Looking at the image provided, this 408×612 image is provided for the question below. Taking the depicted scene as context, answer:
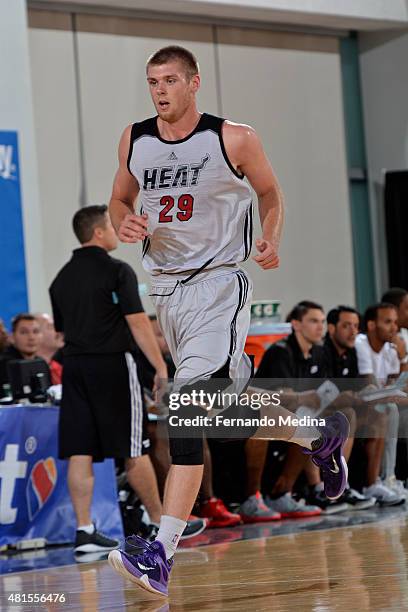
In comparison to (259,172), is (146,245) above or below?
below

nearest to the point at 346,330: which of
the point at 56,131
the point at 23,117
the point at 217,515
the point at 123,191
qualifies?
the point at 217,515

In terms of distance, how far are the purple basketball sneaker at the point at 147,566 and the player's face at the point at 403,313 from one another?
17.2 ft

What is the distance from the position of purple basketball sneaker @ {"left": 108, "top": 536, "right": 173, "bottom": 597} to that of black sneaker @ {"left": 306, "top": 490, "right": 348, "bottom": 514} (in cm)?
346

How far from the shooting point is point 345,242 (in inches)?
500

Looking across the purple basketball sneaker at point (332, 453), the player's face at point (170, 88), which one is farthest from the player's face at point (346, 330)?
the player's face at point (170, 88)

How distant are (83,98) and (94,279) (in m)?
5.51

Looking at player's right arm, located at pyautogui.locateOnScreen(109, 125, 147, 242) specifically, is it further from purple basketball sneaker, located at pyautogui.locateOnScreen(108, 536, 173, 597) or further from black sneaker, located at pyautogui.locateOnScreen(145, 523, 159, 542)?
black sneaker, located at pyautogui.locateOnScreen(145, 523, 159, 542)

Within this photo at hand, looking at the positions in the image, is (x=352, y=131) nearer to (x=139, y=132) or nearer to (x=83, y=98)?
(x=83, y=98)

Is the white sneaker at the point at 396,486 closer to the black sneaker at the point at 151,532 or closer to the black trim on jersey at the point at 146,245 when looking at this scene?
the black sneaker at the point at 151,532

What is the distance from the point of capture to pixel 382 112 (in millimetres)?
12797

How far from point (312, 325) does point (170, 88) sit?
3634mm

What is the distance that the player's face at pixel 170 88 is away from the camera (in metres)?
3.78

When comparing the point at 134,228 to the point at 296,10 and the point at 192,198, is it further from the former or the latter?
the point at 296,10

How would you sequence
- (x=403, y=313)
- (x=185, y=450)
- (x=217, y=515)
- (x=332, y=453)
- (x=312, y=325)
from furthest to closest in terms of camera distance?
(x=403, y=313), (x=312, y=325), (x=217, y=515), (x=332, y=453), (x=185, y=450)
